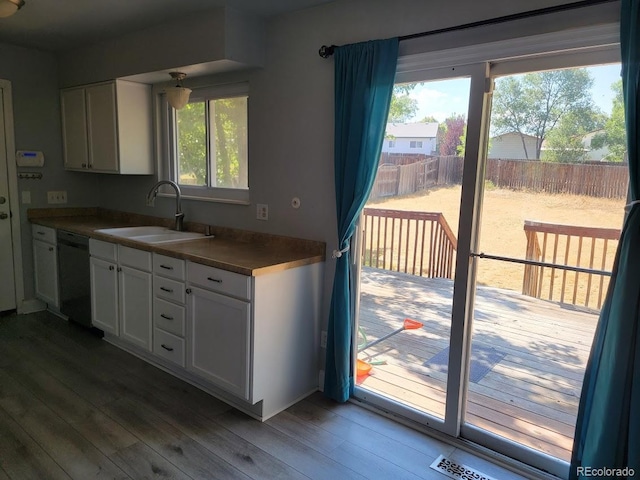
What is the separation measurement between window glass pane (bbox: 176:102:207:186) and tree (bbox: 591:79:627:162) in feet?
8.78

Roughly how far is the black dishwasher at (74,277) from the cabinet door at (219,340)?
1.35 meters

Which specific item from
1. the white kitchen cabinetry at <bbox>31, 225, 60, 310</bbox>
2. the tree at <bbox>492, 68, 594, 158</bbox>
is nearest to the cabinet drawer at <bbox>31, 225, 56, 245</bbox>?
the white kitchen cabinetry at <bbox>31, 225, 60, 310</bbox>

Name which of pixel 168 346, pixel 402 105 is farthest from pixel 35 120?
pixel 402 105

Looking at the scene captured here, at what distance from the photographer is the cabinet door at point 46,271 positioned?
393 centimetres

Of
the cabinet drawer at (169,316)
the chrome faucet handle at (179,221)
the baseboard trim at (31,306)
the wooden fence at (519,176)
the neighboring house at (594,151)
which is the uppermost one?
the neighboring house at (594,151)

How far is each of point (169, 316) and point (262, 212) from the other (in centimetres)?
91

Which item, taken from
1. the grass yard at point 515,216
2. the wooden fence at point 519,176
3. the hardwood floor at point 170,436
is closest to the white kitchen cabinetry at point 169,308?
the hardwood floor at point 170,436

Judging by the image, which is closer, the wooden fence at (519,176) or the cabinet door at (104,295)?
the wooden fence at (519,176)

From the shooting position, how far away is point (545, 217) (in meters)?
2.14

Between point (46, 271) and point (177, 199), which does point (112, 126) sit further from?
point (46, 271)

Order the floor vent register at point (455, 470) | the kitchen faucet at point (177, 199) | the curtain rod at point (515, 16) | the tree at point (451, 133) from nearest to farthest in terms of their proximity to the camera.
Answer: the curtain rod at point (515, 16) < the floor vent register at point (455, 470) < the tree at point (451, 133) < the kitchen faucet at point (177, 199)

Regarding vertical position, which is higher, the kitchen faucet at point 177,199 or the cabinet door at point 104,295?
the kitchen faucet at point 177,199

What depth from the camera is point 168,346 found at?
9.51ft

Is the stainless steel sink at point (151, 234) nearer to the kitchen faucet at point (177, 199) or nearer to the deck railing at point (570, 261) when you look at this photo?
the kitchen faucet at point (177, 199)
